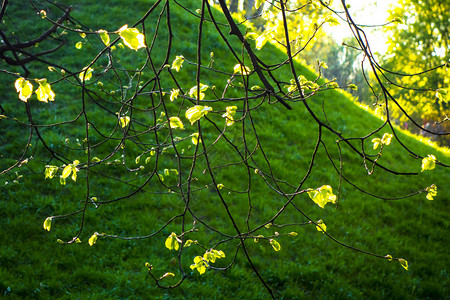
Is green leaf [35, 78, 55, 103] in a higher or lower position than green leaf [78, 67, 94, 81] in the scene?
lower

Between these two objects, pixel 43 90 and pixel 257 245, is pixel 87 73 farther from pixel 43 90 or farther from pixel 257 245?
pixel 257 245

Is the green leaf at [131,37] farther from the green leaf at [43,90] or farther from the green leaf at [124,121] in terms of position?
the green leaf at [124,121]

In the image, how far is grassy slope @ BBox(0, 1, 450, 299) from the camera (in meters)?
3.83

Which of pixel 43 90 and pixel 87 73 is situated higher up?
pixel 87 73

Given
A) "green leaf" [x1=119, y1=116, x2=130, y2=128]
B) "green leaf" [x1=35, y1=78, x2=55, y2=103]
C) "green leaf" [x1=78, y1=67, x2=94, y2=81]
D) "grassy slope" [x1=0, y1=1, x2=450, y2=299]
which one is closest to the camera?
"green leaf" [x1=35, y1=78, x2=55, y2=103]

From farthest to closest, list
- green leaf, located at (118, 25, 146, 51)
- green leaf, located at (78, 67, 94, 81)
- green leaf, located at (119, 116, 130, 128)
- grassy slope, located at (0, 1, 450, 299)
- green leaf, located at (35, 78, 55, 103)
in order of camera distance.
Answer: grassy slope, located at (0, 1, 450, 299) → green leaf, located at (119, 116, 130, 128) → green leaf, located at (78, 67, 94, 81) → green leaf, located at (35, 78, 55, 103) → green leaf, located at (118, 25, 146, 51)

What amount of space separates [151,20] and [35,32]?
7.45 feet

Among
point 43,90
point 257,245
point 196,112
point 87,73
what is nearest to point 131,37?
point 196,112

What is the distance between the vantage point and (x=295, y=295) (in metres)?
4.07

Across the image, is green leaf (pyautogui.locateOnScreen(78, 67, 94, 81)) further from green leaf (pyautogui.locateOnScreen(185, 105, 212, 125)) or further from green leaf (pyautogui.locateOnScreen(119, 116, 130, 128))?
green leaf (pyautogui.locateOnScreen(185, 105, 212, 125))

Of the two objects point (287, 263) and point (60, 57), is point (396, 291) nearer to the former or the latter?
point (287, 263)

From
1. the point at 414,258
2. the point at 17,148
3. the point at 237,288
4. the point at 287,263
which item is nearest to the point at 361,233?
the point at 414,258

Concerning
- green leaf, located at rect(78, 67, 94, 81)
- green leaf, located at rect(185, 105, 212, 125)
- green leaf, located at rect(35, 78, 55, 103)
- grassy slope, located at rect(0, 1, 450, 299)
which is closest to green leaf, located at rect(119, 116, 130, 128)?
green leaf, located at rect(78, 67, 94, 81)

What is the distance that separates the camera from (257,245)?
4.67 metres
